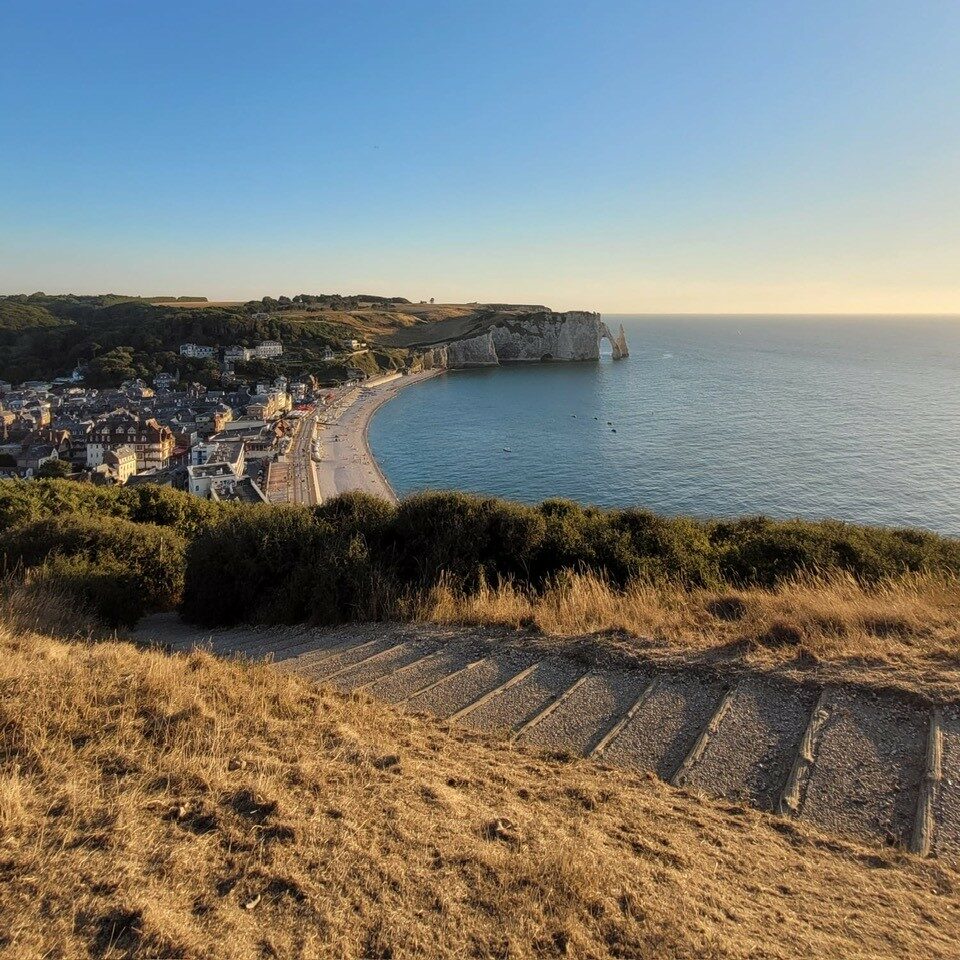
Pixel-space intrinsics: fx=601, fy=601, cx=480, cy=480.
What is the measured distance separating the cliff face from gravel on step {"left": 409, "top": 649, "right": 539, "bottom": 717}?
104 metres

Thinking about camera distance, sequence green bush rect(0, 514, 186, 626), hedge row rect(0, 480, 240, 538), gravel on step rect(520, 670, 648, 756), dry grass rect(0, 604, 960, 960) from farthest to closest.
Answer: hedge row rect(0, 480, 240, 538) < green bush rect(0, 514, 186, 626) < gravel on step rect(520, 670, 648, 756) < dry grass rect(0, 604, 960, 960)

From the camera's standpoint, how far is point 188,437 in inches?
2162

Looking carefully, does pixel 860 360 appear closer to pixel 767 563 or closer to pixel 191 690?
pixel 767 563

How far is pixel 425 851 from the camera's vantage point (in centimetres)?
304

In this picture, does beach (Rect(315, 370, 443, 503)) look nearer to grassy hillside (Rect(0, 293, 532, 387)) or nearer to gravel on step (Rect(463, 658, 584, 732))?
grassy hillside (Rect(0, 293, 532, 387))

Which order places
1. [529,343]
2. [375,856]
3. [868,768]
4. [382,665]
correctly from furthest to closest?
1. [529,343]
2. [382,665]
3. [868,768]
4. [375,856]

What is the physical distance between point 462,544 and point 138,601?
5.55 metres

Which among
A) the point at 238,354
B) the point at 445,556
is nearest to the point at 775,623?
the point at 445,556

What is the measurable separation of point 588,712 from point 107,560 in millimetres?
9502

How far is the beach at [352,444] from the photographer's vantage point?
134 feet

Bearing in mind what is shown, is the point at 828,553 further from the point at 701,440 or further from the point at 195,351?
the point at 195,351

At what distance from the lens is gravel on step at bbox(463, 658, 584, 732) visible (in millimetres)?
4973

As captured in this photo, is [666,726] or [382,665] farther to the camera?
[382,665]

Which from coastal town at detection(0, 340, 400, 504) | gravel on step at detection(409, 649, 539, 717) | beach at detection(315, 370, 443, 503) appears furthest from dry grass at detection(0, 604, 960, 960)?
coastal town at detection(0, 340, 400, 504)
